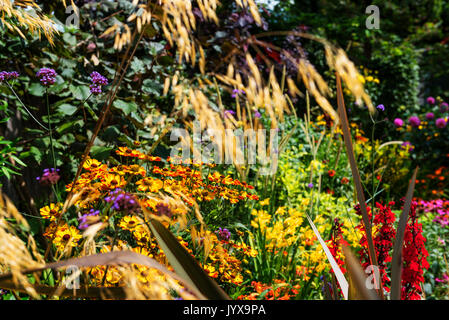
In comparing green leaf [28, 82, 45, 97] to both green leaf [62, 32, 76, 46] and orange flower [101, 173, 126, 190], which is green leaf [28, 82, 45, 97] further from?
orange flower [101, 173, 126, 190]

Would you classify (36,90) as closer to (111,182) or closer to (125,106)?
(125,106)

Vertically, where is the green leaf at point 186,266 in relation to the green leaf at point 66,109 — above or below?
below

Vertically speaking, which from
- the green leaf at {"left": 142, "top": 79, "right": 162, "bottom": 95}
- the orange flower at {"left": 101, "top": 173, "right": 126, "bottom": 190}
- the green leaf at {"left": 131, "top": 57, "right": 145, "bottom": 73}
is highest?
the green leaf at {"left": 131, "top": 57, "right": 145, "bottom": 73}

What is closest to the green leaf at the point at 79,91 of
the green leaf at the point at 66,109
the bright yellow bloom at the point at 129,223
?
the green leaf at the point at 66,109

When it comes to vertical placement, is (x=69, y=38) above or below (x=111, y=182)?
above

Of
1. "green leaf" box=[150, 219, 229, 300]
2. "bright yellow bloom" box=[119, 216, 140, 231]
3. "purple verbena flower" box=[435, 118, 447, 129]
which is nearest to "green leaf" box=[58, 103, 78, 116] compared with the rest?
"bright yellow bloom" box=[119, 216, 140, 231]

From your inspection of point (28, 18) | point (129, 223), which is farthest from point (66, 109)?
point (129, 223)

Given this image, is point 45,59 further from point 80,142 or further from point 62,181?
point 62,181

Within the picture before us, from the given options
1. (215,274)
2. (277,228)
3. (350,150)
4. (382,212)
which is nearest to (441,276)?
(277,228)

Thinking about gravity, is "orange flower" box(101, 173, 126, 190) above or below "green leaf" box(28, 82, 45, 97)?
below

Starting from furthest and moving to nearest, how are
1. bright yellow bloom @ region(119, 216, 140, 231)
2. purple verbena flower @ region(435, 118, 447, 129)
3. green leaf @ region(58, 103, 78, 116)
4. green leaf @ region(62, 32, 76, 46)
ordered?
1. purple verbena flower @ region(435, 118, 447, 129)
2. green leaf @ region(62, 32, 76, 46)
3. green leaf @ region(58, 103, 78, 116)
4. bright yellow bloom @ region(119, 216, 140, 231)

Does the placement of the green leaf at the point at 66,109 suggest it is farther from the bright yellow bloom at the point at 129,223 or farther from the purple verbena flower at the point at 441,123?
the purple verbena flower at the point at 441,123

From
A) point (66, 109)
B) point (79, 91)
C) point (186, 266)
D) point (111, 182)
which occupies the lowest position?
point (186, 266)

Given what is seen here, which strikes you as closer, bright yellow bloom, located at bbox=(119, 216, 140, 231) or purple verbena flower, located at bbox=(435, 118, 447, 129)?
bright yellow bloom, located at bbox=(119, 216, 140, 231)
